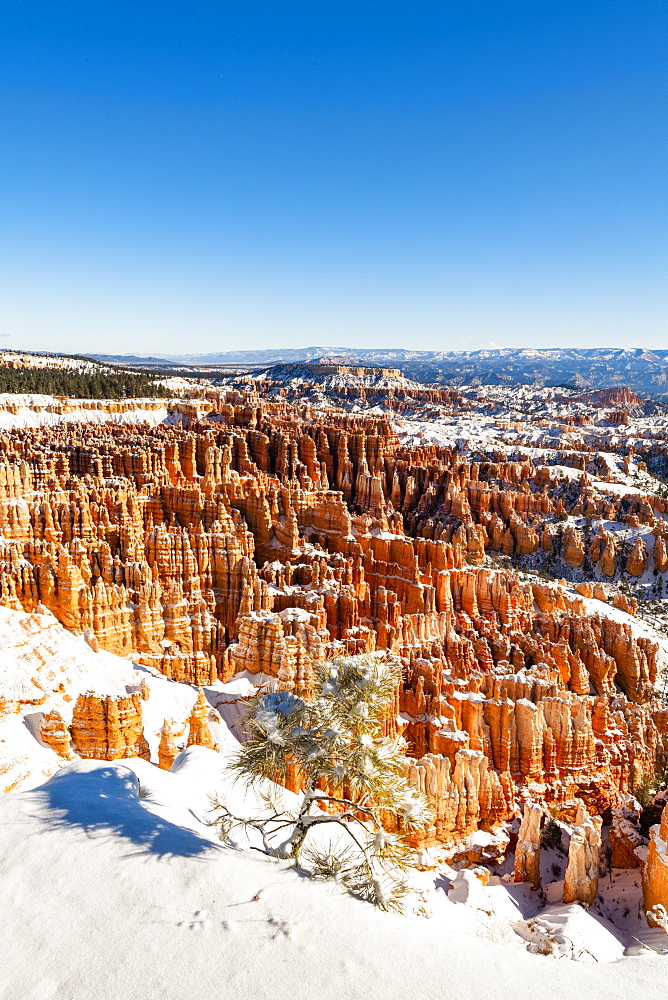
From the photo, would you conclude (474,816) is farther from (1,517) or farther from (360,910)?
(1,517)

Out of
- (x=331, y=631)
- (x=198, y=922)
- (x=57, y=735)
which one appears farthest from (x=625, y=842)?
(x=57, y=735)

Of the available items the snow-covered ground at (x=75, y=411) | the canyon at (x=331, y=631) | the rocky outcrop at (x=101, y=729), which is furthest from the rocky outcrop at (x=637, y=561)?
the snow-covered ground at (x=75, y=411)

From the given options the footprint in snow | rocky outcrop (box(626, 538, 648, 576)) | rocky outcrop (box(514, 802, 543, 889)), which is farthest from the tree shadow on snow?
rocky outcrop (box(626, 538, 648, 576))

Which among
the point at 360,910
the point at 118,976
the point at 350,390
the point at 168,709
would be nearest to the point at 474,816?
the point at 168,709

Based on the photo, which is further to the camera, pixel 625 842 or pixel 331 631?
pixel 331 631

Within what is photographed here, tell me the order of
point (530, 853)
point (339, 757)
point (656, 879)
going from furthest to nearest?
point (530, 853) < point (656, 879) < point (339, 757)

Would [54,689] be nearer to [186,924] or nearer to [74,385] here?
[186,924]

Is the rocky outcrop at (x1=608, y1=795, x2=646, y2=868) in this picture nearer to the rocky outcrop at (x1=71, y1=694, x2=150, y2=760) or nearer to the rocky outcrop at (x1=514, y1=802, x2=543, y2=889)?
the rocky outcrop at (x1=514, y1=802, x2=543, y2=889)
